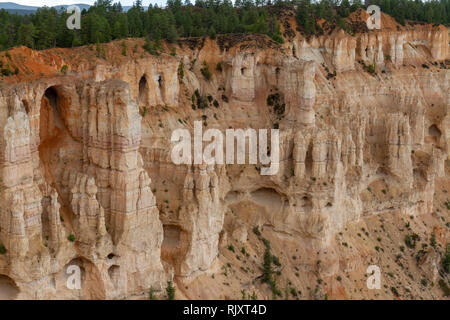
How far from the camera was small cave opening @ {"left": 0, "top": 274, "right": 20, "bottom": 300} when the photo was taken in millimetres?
49625

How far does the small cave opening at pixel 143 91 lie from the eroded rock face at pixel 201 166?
Result: 15cm

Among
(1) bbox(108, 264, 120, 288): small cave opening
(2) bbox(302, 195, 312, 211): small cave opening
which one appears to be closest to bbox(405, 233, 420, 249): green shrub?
(2) bbox(302, 195, 312, 211): small cave opening

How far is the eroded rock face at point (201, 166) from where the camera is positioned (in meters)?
51.7

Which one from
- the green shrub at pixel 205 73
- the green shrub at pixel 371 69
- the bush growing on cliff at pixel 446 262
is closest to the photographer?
the green shrub at pixel 205 73

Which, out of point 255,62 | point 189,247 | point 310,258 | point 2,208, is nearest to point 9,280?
point 2,208

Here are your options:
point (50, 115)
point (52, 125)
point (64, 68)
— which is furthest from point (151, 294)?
point (64, 68)

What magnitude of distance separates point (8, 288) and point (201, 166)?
19.8 metres

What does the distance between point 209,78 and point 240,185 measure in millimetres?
14615

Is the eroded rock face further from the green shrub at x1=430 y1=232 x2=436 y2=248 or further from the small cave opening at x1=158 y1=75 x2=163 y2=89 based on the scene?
the green shrub at x1=430 y1=232 x2=436 y2=248

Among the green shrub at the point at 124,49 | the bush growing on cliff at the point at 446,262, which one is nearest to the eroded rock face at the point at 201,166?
the green shrub at the point at 124,49

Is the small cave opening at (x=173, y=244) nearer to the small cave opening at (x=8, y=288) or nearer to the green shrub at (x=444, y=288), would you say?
the small cave opening at (x=8, y=288)

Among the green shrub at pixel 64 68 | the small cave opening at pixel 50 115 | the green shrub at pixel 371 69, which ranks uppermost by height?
the green shrub at pixel 371 69

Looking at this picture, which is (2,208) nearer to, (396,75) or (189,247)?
(189,247)

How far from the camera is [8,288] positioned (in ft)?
166
